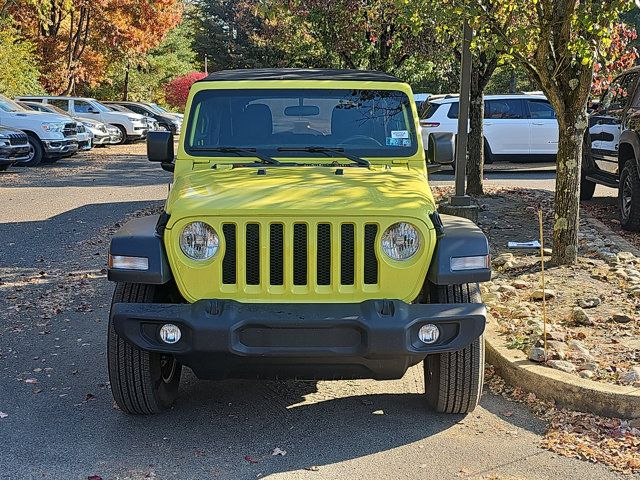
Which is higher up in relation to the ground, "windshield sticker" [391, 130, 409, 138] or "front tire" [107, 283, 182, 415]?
"windshield sticker" [391, 130, 409, 138]

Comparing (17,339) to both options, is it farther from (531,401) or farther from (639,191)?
(639,191)

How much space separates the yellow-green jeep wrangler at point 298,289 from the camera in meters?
4.27

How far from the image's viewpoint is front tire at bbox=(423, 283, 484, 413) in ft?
15.1

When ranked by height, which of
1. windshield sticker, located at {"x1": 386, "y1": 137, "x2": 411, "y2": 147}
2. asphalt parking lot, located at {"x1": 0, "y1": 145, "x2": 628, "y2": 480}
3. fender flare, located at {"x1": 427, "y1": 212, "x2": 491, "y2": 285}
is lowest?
asphalt parking lot, located at {"x1": 0, "y1": 145, "x2": 628, "y2": 480}

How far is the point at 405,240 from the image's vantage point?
4480 millimetres

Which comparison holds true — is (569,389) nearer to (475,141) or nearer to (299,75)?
(299,75)

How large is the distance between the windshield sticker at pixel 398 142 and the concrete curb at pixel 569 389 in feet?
4.90

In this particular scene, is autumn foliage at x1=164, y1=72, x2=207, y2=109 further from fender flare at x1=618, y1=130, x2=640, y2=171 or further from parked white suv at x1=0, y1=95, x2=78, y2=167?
fender flare at x1=618, y1=130, x2=640, y2=171

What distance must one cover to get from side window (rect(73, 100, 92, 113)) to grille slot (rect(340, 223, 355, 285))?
26.6 meters

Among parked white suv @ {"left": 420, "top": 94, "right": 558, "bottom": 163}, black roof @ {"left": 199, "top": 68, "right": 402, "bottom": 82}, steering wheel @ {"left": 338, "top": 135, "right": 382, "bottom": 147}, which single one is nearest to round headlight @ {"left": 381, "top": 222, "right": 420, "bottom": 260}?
steering wheel @ {"left": 338, "top": 135, "right": 382, "bottom": 147}

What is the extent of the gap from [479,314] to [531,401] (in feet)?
3.39

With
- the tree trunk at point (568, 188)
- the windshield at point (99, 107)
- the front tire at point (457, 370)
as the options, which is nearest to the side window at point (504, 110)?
the tree trunk at point (568, 188)

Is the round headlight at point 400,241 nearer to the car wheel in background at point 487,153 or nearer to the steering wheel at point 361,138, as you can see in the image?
the steering wheel at point 361,138

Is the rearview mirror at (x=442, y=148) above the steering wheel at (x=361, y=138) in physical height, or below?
below
